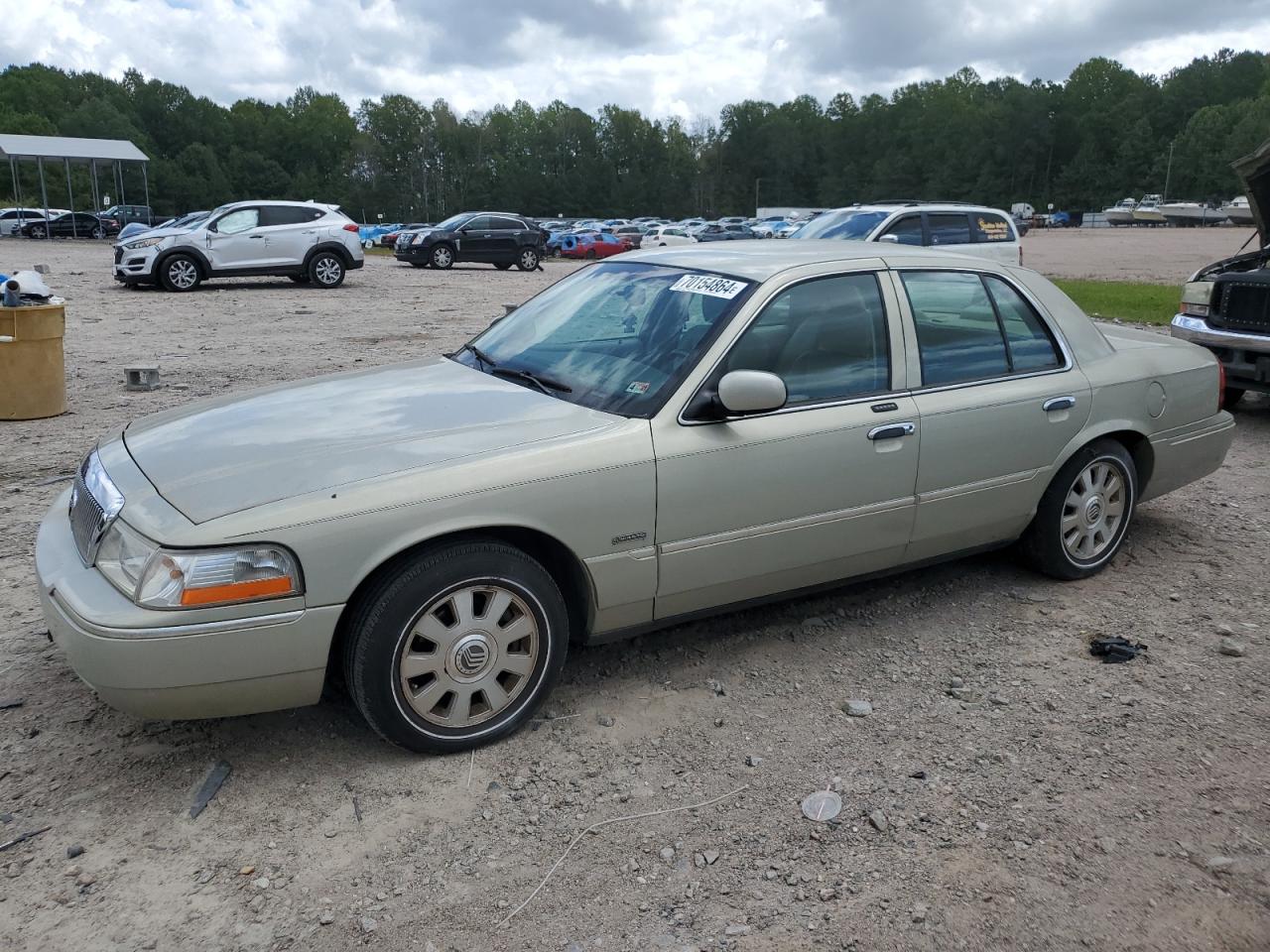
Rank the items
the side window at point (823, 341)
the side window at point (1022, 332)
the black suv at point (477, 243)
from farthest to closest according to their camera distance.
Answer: the black suv at point (477, 243)
the side window at point (1022, 332)
the side window at point (823, 341)

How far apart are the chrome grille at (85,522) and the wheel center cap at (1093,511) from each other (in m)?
4.07

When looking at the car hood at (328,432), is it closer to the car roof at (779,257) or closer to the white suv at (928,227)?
the car roof at (779,257)

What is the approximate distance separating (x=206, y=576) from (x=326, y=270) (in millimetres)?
19298

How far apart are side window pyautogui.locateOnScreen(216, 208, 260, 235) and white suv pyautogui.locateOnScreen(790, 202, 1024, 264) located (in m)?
11.4

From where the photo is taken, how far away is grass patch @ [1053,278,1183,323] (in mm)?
14727

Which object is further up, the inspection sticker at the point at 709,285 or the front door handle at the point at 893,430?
the inspection sticker at the point at 709,285

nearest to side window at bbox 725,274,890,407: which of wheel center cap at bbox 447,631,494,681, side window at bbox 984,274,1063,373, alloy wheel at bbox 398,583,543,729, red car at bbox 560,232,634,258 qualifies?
side window at bbox 984,274,1063,373

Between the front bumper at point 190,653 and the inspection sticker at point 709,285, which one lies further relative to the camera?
the inspection sticker at point 709,285

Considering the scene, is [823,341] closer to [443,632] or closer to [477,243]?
[443,632]

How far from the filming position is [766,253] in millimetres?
4332

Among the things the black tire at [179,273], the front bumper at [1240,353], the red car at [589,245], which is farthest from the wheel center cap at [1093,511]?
the red car at [589,245]

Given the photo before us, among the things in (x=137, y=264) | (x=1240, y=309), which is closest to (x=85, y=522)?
(x=1240, y=309)

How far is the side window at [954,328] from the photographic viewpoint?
4258mm

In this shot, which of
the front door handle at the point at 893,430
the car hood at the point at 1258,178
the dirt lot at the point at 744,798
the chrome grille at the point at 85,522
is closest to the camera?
the dirt lot at the point at 744,798
